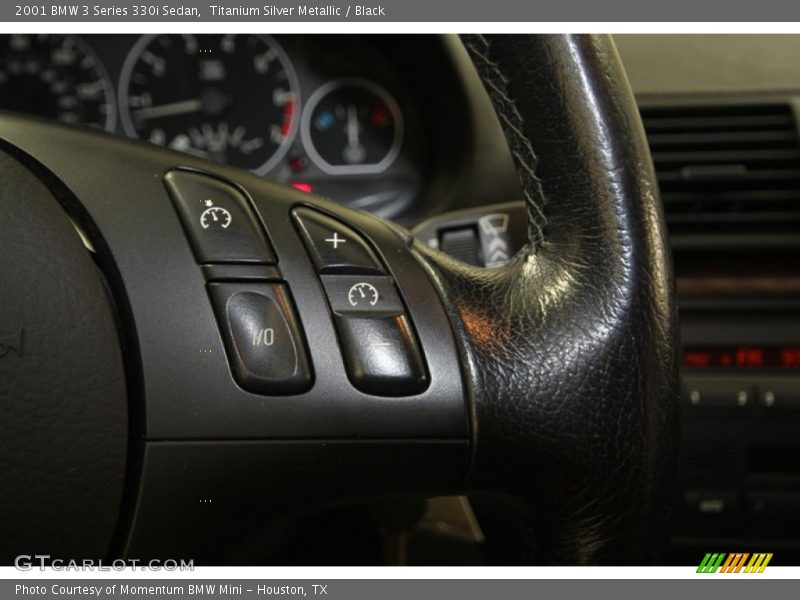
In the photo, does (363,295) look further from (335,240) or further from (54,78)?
(54,78)

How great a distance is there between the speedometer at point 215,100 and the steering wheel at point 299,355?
38.9 inches

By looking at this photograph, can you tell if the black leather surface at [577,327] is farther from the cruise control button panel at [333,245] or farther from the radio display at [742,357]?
the radio display at [742,357]

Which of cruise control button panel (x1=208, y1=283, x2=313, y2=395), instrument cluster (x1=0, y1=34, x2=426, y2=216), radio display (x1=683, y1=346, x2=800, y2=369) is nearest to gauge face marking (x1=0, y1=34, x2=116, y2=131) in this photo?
instrument cluster (x1=0, y1=34, x2=426, y2=216)

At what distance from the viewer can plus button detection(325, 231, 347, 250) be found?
0.63 meters

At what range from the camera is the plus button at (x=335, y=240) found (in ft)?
2.07

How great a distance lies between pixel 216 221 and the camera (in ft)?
2.02

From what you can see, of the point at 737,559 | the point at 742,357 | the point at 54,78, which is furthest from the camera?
the point at 54,78

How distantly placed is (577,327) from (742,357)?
837 millimetres

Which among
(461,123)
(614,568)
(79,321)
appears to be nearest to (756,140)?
(461,123)

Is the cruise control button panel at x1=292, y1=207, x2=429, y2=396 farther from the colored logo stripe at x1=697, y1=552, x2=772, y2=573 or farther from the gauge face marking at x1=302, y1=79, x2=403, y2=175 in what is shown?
the gauge face marking at x1=302, y1=79, x2=403, y2=175

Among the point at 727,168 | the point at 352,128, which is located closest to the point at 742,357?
the point at 727,168

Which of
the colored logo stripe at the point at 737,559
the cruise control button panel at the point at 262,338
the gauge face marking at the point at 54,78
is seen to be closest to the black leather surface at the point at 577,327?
the cruise control button panel at the point at 262,338

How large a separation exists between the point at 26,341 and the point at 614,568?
0.39 meters

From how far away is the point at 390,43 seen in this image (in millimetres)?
1493
